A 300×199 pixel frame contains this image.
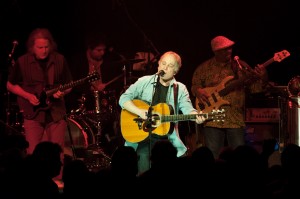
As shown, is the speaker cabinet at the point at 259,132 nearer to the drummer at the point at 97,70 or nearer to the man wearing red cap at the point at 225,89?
the man wearing red cap at the point at 225,89

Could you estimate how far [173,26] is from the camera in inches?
503

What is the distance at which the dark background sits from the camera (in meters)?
12.0

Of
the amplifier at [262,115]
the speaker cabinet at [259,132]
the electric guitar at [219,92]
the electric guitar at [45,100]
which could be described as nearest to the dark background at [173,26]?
the amplifier at [262,115]

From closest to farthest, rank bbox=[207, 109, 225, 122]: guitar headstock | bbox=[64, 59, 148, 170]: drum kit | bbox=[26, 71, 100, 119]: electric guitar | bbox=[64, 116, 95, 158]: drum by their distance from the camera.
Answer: bbox=[207, 109, 225, 122]: guitar headstock < bbox=[26, 71, 100, 119]: electric guitar < bbox=[64, 59, 148, 170]: drum kit < bbox=[64, 116, 95, 158]: drum

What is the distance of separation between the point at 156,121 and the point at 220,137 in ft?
5.72

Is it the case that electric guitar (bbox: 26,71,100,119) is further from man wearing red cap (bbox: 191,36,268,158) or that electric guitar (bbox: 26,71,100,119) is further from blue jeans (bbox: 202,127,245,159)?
blue jeans (bbox: 202,127,245,159)

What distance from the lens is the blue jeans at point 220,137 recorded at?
9023mm

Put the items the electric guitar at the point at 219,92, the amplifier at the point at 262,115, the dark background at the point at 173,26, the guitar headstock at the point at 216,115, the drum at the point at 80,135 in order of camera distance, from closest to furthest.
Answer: the guitar headstock at the point at 216,115, the electric guitar at the point at 219,92, the drum at the point at 80,135, the amplifier at the point at 262,115, the dark background at the point at 173,26

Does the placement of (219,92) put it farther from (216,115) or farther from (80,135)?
(80,135)

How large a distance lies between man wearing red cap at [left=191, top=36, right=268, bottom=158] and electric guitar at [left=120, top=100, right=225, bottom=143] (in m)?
1.16

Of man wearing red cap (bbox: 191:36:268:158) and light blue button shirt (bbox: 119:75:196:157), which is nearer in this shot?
light blue button shirt (bbox: 119:75:196:157)

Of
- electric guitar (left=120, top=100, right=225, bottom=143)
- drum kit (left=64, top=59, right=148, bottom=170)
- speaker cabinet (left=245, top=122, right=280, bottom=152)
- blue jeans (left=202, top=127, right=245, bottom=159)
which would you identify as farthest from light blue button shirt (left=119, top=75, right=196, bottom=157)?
speaker cabinet (left=245, top=122, right=280, bottom=152)

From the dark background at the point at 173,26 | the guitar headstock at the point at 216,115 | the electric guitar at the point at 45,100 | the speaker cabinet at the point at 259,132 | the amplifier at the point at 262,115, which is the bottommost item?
the speaker cabinet at the point at 259,132

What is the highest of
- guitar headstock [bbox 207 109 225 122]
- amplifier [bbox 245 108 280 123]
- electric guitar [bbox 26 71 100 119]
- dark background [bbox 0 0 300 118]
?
dark background [bbox 0 0 300 118]
